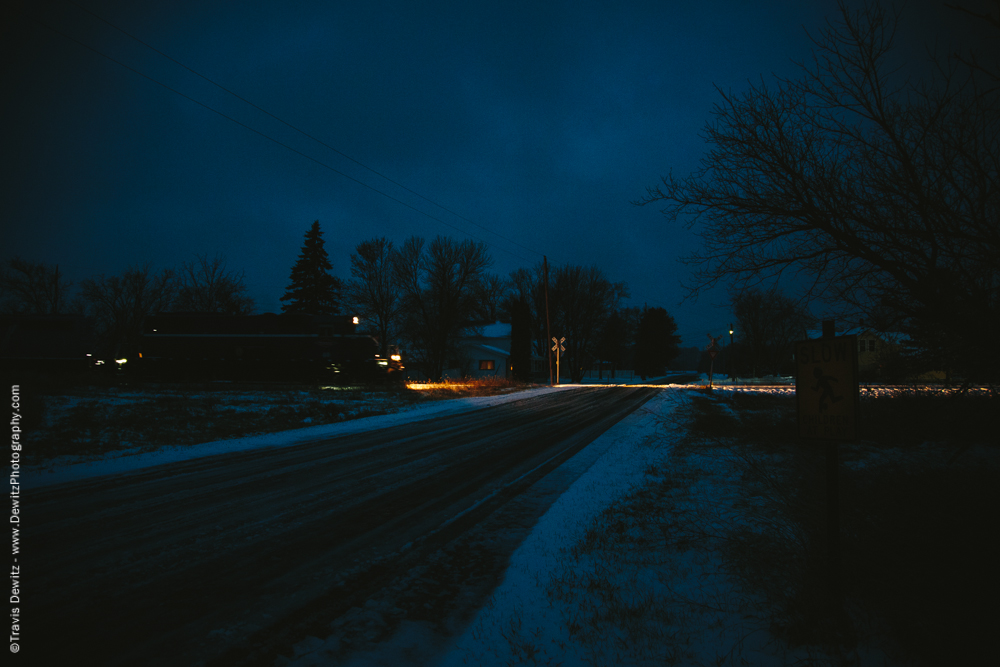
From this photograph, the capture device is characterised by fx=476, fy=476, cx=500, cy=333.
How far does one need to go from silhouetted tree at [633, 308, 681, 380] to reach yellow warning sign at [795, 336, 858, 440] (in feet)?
222

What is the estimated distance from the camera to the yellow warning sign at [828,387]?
306 cm

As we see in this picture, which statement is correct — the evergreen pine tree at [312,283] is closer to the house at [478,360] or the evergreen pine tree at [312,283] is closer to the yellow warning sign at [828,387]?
the house at [478,360]

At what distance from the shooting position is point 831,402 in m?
3.16

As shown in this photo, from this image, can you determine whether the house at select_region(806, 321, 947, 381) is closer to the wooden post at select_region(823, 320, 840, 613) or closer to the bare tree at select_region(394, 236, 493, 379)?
the wooden post at select_region(823, 320, 840, 613)

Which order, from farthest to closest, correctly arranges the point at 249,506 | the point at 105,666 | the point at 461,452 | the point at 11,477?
the point at 461,452
the point at 11,477
the point at 249,506
the point at 105,666

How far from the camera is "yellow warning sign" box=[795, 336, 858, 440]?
120 inches

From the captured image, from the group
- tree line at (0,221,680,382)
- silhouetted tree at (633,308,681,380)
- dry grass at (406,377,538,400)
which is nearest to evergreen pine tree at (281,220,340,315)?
tree line at (0,221,680,382)

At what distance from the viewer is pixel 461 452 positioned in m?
9.35

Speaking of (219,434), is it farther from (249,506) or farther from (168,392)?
(168,392)

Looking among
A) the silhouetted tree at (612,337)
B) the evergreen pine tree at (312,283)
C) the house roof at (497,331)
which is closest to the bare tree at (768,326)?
the silhouetted tree at (612,337)

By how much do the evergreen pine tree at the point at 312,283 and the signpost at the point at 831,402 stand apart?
50.6 meters

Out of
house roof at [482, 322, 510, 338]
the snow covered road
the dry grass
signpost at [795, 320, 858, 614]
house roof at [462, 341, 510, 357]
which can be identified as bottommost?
the snow covered road

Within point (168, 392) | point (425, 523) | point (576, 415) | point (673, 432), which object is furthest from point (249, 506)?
point (168, 392)

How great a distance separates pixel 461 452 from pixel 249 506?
4.35 metres
